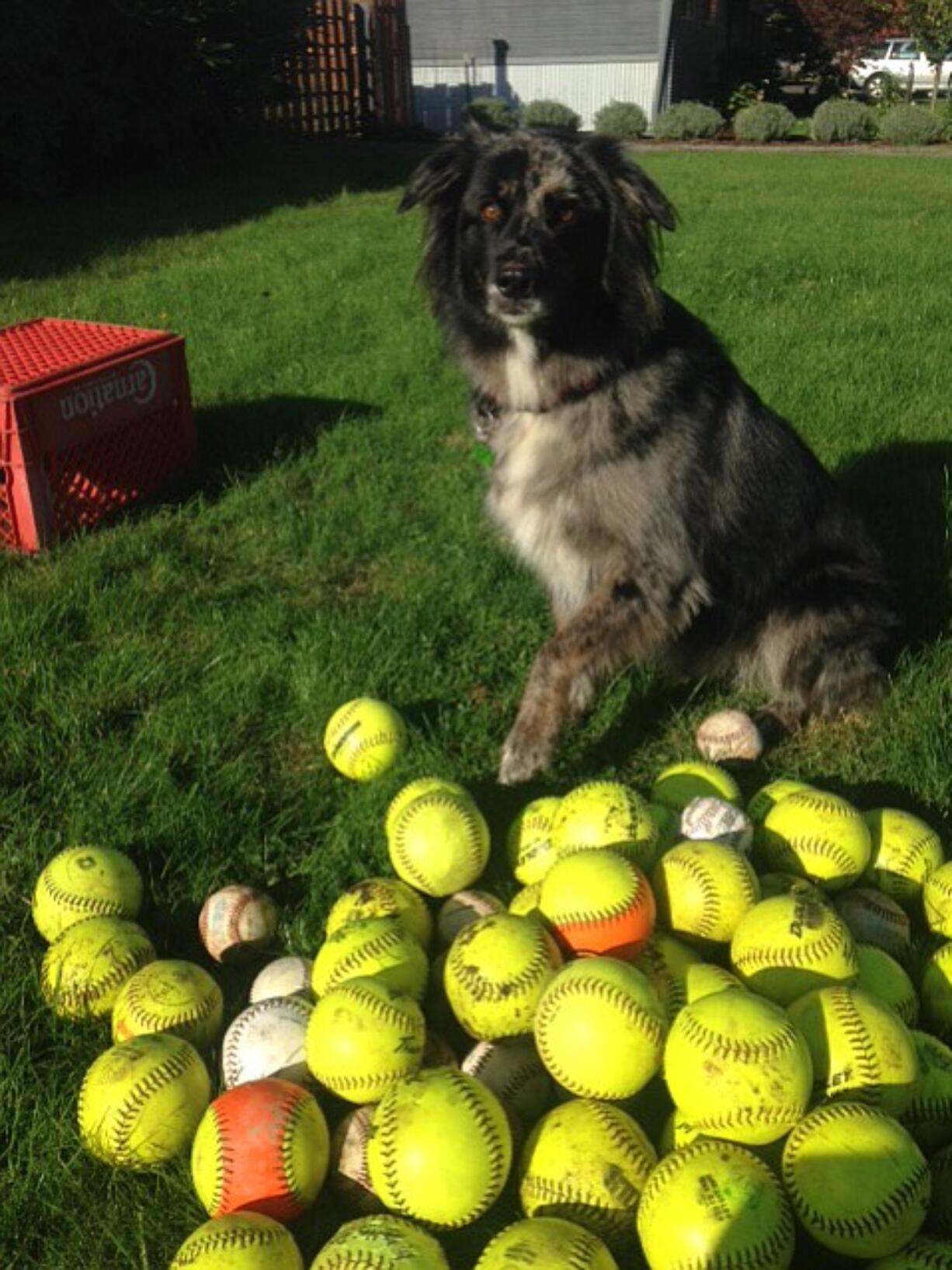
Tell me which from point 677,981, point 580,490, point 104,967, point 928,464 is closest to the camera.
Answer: point 677,981

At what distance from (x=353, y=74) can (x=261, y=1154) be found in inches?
958

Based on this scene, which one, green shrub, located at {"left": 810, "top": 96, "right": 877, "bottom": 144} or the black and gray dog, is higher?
green shrub, located at {"left": 810, "top": 96, "right": 877, "bottom": 144}

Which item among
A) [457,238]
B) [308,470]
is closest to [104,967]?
[457,238]

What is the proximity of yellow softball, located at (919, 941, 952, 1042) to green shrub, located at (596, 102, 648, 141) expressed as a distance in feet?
82.1

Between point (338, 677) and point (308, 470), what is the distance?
2279mm

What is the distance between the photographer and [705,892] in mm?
2424

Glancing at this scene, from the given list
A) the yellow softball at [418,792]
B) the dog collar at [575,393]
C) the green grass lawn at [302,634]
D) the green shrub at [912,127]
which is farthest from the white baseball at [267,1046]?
the green shrub at [912,127]

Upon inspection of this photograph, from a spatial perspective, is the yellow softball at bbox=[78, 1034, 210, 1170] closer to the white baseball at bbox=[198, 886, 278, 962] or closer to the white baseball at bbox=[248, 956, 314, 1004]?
the white baseball at bbox=[248, 956, 314, 1004]

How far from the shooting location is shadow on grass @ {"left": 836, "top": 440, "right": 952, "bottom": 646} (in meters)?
4.46

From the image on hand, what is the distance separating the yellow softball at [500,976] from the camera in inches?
86.0

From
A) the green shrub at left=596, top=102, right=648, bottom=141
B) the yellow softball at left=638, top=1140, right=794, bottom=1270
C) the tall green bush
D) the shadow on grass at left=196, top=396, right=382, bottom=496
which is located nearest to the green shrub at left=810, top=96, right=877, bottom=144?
the green shrub at left=596, top=102, right=648, bottom=141

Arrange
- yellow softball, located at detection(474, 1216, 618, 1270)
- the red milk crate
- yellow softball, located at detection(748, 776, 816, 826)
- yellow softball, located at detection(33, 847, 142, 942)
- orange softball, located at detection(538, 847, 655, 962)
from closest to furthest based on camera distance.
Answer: yellow softball, located at detection(474, 1216, 618, 1270)
orange softball, located at detection(538, 847, 655, 962)
yellow softball, located at detection(33, 847, 142, 942)
yellow softball, located at detection(748, 776, 816, 826)
the red milk crate

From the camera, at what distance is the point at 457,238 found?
154 inches

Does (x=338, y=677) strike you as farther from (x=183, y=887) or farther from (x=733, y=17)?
(x=733, y=17)
